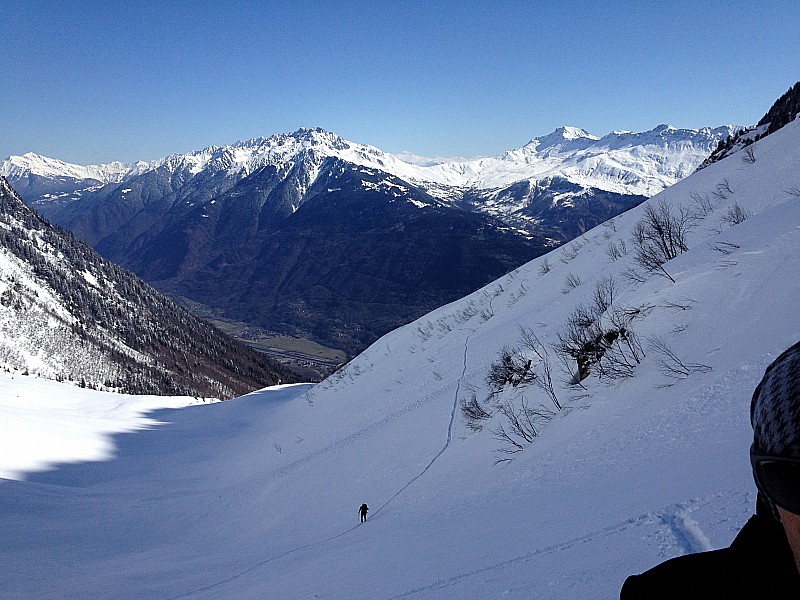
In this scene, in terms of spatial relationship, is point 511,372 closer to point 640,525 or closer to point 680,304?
point 680,304

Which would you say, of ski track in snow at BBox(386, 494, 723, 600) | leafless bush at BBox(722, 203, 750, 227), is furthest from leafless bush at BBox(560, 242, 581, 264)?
ski track in snow at BBox(386, 494, 723, 600)

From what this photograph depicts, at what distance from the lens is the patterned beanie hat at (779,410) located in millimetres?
904

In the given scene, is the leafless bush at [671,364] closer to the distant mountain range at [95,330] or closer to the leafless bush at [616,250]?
the leafless bush at [616,250]

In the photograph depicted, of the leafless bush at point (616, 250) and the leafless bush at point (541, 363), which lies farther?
the leafless bush at point (616, 250)

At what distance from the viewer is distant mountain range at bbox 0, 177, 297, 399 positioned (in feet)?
354

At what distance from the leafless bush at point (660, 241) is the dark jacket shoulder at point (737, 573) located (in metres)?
11.4

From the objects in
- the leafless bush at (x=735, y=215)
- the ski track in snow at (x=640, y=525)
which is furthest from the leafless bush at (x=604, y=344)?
the ski track in snow at (x=640, y=525)

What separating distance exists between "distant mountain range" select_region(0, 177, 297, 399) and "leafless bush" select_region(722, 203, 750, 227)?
113001 millimetres

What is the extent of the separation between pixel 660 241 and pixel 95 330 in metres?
143

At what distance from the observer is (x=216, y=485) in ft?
73.8

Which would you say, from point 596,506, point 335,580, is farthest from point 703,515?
point 335,580

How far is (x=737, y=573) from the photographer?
3.64ft

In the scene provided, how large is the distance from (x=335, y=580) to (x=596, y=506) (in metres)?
3.67

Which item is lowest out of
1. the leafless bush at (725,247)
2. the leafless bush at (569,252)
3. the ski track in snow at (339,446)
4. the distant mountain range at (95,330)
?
the ski track in snow at (339,446)
